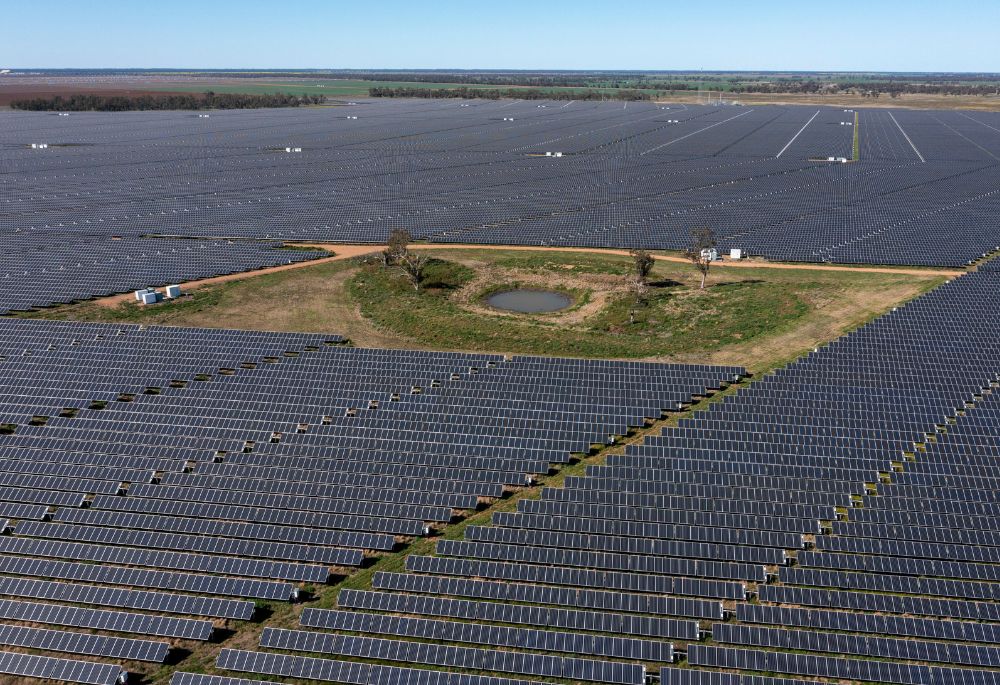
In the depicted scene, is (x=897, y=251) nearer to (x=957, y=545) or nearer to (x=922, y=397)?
(x=922, y=397)

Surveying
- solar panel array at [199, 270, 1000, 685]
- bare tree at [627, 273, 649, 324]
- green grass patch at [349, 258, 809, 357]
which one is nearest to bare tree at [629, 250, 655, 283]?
bare tree at [627, 273, 649, 324]

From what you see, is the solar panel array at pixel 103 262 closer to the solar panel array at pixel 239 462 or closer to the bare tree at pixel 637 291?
the solar panel array at pixel 239 462

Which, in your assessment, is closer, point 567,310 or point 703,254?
point 567,310

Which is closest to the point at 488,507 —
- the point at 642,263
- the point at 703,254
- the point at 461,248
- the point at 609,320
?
the point at 609,320

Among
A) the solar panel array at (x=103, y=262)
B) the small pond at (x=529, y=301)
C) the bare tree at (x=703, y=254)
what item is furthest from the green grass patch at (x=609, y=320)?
the solar panel array at (x=103, y=262)

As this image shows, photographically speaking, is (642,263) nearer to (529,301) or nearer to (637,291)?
(637,291)

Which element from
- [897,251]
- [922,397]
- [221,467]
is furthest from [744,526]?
[897,251]

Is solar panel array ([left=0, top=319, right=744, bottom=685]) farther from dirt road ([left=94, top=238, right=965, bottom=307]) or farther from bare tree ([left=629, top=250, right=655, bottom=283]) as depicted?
bare tree ([left=629, top=250, right=655, bottom=283])
